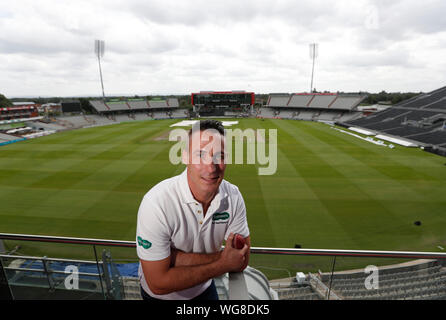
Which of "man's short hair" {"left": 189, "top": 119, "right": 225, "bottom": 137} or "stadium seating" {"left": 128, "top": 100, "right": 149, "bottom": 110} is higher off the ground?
"stadium seating" {"left": 128, "top": 100, "right": 149, "bottom": 110}

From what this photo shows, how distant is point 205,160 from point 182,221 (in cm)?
48

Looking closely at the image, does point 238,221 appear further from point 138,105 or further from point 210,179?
point 138,105

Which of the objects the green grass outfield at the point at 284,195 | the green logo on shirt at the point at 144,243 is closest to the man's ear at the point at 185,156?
the green logo on shirt at the point at 144,243

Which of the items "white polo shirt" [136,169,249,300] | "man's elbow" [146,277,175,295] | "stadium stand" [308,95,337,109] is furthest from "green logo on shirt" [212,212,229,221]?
"stadium stand" [308,95,337,109]

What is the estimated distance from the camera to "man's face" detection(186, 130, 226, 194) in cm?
158

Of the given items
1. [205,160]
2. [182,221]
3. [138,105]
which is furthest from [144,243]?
[138,105]

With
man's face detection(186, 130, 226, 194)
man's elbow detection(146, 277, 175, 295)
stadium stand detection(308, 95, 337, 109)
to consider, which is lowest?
man's elbow detection(146, 277, 175, 295)

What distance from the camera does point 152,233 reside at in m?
1.47

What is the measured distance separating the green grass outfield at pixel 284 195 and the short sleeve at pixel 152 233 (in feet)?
3.60

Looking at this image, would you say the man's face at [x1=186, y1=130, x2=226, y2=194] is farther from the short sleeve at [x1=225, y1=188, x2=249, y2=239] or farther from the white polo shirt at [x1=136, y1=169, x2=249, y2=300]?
the short sleeve at [x1=225, y1=188, x2=249, y2=239]

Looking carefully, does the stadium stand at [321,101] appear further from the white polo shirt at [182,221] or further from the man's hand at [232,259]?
the man's hand at [232,259]
